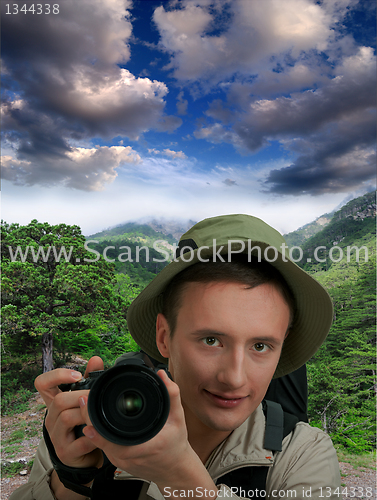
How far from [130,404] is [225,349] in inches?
12.7

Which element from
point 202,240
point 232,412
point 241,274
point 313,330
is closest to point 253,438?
point 232,412

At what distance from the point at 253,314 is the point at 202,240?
1.01 feet

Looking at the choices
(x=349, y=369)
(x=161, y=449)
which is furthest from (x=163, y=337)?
(x=349, y=369)

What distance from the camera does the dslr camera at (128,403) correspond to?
0.70 m

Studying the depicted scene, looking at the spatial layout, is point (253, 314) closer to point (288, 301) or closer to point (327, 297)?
point (288, 301)

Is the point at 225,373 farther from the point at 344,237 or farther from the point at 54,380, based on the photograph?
the point at 344,237

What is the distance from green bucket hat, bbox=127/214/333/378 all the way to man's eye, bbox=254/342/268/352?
250 millimetres

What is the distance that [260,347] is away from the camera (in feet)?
3.28

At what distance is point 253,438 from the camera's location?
1.06m

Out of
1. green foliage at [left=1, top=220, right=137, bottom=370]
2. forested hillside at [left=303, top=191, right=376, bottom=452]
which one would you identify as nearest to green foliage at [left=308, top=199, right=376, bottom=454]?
forested hillside at [left=303, top=191, right=376, bottom=452]

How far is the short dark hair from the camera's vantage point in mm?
1004

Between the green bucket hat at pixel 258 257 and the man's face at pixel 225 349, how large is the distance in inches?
4.1

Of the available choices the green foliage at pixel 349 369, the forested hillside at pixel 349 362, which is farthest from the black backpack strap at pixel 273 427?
the forested hillside at pixel 349 362

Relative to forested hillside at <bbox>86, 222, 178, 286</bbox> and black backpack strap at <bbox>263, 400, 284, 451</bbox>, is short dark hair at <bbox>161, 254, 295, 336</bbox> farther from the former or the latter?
forested hillside at <bbox>86, 222, 178, 286</bbox>
